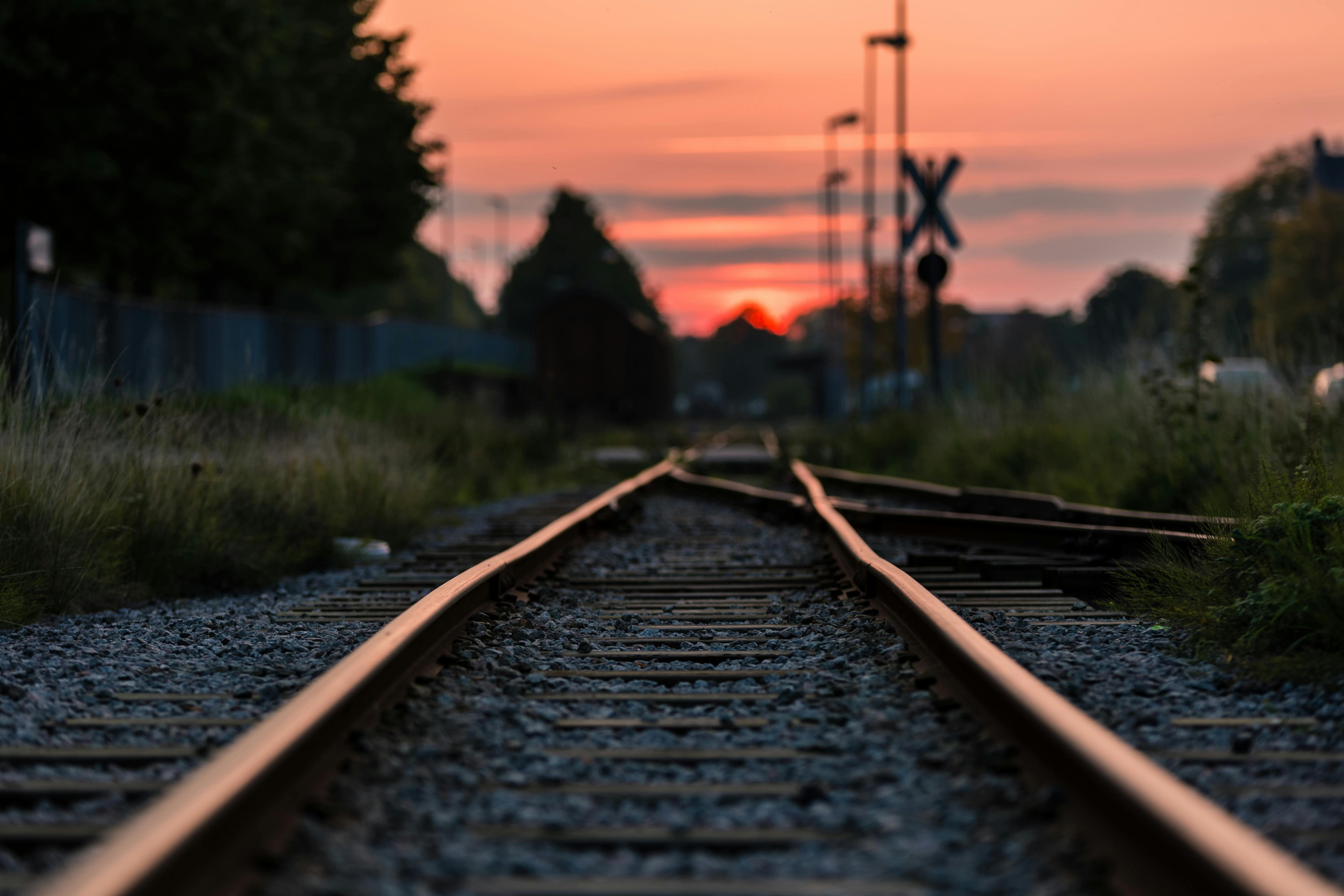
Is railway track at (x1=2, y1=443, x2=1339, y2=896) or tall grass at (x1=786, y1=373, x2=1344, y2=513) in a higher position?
tall grass at (x1=786, y1=373, x2=1344, y2=513)

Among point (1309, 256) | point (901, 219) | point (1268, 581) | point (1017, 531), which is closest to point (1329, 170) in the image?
point (1309, 256)

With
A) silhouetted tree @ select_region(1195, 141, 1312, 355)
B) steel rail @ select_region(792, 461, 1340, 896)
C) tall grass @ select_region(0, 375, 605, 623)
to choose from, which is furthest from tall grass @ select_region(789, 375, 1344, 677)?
silhouetted tree @ select_region(1195, 141, 1312, 355)

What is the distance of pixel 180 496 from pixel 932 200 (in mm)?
13367

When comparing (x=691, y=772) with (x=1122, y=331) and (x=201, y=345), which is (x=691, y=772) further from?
(x=201, y=345)

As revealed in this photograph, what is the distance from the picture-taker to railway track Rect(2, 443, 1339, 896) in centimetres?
228

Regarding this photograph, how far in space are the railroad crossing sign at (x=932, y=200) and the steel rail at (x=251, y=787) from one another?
14821 millimetres

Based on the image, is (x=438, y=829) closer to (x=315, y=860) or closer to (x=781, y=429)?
(x=315, y=860)

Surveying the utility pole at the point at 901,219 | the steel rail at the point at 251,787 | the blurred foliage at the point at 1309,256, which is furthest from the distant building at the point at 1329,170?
the steel rail at the point at 251,787

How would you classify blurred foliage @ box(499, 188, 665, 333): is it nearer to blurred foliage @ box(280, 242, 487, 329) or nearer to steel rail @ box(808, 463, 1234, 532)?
blurred foliage @ box(280, 242, 487, 329)

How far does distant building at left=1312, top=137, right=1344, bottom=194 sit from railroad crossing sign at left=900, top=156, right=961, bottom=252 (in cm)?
3139

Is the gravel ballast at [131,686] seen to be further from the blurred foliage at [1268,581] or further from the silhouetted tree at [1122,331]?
the silhouetted tree at [1122,331]

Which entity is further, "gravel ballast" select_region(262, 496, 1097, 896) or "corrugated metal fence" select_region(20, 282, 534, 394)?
"corrugated metal fence" select_region(20, 282, 534, 394)

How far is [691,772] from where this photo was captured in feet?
10.0

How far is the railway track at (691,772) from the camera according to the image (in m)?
2.28
